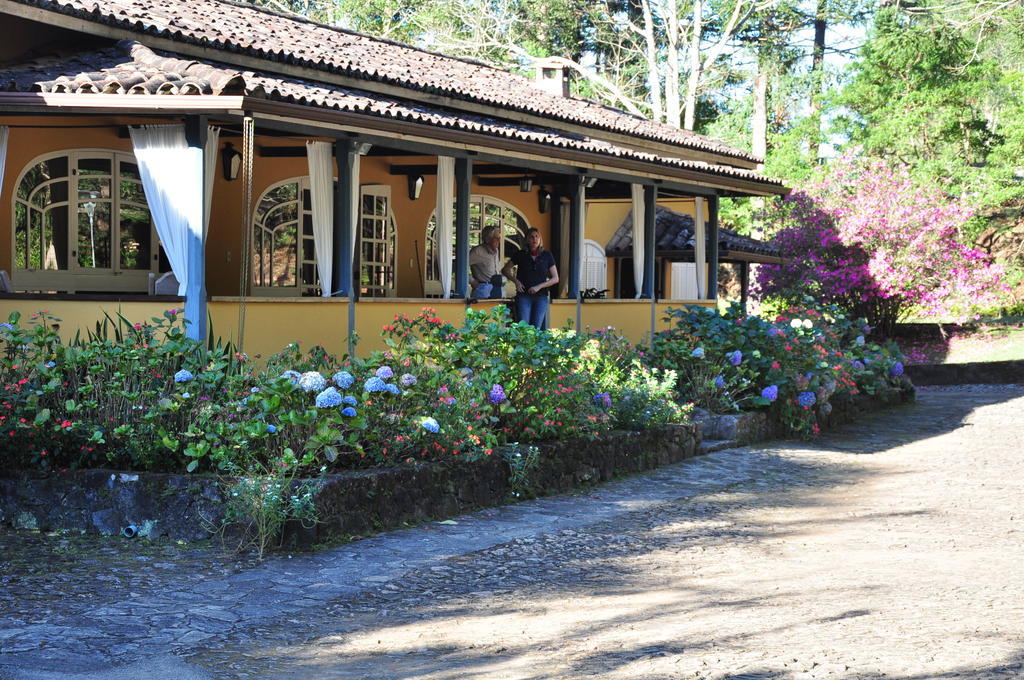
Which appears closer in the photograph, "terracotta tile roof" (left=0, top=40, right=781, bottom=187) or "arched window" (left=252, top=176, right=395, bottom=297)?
"terracotta tile roof" (left=0, top=40, right=781, bottom=187)

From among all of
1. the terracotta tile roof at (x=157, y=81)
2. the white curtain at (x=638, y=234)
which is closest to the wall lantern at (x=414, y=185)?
the white curtain at (x=638, y=234)

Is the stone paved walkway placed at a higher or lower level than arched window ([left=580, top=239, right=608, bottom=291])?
lower

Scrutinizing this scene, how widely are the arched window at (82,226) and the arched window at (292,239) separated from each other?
1.63 metres

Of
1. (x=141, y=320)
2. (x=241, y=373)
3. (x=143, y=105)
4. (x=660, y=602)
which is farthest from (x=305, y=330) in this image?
(x=660, y=602)

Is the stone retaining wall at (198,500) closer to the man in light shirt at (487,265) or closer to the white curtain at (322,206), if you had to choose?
the white curtain at (322,206)

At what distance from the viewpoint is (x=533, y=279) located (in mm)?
13547

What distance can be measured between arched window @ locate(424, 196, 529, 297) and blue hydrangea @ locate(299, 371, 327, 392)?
9.75m

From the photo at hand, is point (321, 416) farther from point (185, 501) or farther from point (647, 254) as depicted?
point (647, 254)

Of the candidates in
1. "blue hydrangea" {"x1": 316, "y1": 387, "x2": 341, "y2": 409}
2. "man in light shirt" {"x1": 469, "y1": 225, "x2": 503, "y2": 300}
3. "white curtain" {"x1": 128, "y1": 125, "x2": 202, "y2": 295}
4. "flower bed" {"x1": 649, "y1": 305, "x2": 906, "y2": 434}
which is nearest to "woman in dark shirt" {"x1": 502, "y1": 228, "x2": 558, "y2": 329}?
"man in light shirt" {"x1": 469, "y1": 225, "x2": 503, "y2": 300}

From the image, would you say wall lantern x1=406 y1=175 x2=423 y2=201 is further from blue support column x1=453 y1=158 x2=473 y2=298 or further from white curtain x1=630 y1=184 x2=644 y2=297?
blue support column x1=453 y1=158 x2=473 y2=298

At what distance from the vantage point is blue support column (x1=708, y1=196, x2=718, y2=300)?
18188 mm

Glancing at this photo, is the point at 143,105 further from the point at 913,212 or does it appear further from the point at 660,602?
the point at 913,212

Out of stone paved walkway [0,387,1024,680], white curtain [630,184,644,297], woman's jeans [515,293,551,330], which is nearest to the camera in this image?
stone paved walkway [0,387,1024,680]

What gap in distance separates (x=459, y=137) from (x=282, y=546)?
6455mm
